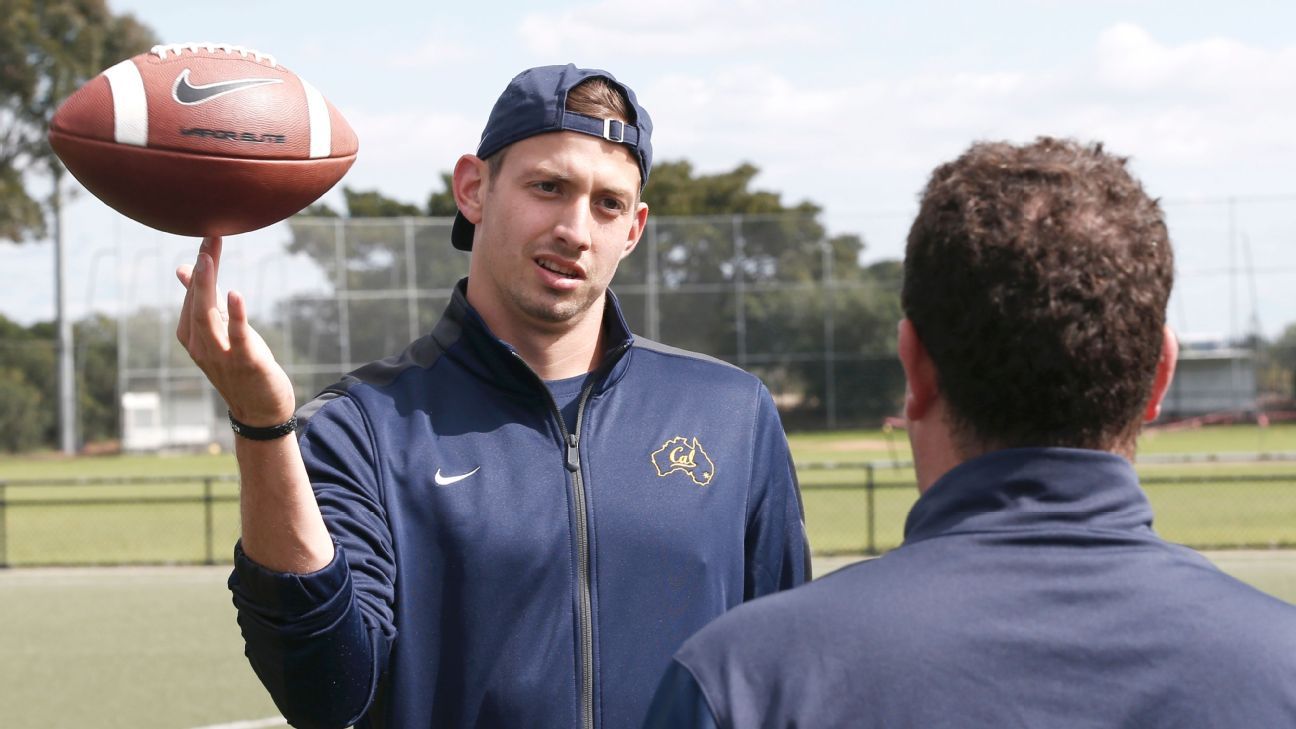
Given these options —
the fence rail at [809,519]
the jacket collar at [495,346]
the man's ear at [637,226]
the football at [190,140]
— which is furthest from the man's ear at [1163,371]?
the fence rail at [809,519]

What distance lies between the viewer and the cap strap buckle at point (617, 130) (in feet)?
9.41

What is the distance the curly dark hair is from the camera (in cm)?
145

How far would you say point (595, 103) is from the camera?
9.45ft

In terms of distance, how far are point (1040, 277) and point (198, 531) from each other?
55.8 feet

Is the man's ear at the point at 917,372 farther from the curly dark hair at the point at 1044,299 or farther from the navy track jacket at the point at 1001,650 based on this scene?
the navy track jacket at the point at 1001,650

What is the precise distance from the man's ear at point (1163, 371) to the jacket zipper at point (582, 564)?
1.31 metres

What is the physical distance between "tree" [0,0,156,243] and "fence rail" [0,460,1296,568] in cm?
2550

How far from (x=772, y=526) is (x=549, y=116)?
38.1 inches

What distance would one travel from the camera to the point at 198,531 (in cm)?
1725

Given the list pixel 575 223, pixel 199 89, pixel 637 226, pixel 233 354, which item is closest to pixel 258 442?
pixel 233 354

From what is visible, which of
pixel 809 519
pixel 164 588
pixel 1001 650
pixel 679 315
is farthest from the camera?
pixel 679 315

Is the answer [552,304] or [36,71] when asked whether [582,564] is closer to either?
[552,304]

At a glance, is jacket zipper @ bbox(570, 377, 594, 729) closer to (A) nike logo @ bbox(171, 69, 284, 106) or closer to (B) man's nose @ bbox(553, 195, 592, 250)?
(B) man's nose @ bbox(553, 195, 592, 250)

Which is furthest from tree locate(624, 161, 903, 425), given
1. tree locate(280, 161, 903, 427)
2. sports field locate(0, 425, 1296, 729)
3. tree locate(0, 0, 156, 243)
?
tree locate(0, 0, 156, 243)
